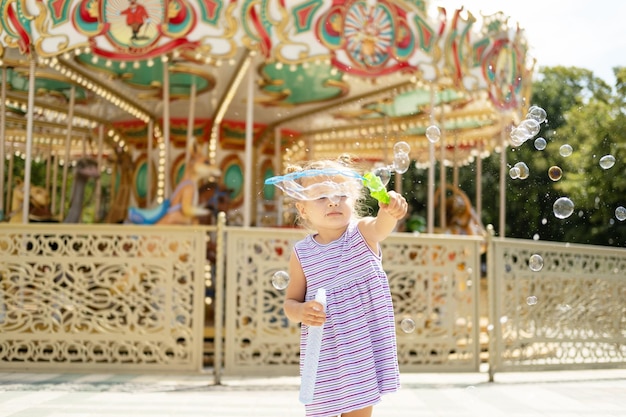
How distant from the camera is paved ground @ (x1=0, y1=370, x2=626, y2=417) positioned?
17.2 feet

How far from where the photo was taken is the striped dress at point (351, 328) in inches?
110

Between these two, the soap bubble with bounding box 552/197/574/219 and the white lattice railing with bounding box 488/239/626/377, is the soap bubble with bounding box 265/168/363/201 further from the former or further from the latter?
the white lattice railing with bounding box 488/239/626/377

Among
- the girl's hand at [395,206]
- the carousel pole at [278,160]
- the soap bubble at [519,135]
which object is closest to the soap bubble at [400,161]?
the girl's hand at [395,206]

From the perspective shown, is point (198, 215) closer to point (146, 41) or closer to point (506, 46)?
point (146, 41)

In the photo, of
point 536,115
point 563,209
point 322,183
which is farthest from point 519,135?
point 322,183

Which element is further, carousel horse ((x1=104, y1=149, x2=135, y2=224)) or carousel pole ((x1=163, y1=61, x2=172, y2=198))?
carousel horse ((x1=104, y1=149, x2=135, y2=224))

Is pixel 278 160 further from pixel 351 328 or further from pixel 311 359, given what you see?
pixel 311 359

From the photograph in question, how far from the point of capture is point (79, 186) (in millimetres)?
10766

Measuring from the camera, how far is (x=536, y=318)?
7.31m

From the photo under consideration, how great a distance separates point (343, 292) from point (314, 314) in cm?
26

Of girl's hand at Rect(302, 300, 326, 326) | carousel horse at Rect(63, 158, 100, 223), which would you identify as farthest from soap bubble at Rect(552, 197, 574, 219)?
carousel horse at Rect(63, 158, 100, 223)

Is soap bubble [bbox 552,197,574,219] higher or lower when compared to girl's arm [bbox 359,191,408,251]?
higher

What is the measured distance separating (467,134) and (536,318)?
23.5ft

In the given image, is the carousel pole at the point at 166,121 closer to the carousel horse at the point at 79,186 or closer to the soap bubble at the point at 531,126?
the carousel horse at the point at 79,186
